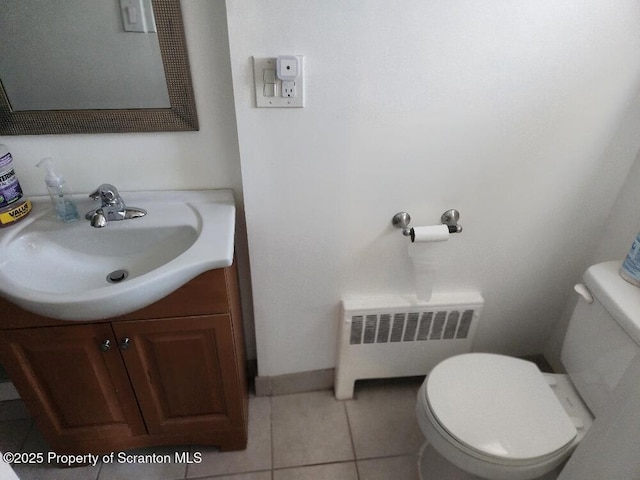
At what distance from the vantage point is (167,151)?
1.11 m

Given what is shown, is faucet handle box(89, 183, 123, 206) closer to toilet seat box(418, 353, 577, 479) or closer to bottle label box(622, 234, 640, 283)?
toilet seat box(418, 353, 577, 479)

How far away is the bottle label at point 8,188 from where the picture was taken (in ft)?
3.24

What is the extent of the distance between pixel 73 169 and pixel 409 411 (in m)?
1.45

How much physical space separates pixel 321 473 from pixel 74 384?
0.83 meters

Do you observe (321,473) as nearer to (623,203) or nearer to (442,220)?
(442,220)

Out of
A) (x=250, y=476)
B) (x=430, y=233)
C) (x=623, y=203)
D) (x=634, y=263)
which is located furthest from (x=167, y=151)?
(x=623, y=203)

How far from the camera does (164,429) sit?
124 centimetres

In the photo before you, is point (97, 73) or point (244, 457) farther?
point (244, 457)

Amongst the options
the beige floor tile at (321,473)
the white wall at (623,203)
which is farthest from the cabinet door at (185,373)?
the white wall at (623,203)

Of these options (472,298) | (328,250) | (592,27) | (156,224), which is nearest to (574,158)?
(592,27)

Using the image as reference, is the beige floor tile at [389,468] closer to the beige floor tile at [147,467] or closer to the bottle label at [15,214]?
the beige floor tile at [147,467]

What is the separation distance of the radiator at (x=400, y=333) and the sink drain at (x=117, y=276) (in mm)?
679

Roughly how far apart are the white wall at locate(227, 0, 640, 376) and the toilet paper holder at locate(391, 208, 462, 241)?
0.07 feet

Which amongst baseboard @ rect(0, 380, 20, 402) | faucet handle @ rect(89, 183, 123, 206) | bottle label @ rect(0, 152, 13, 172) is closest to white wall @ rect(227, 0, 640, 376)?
faucet handle @ rect(89, 183, 123, 206)
